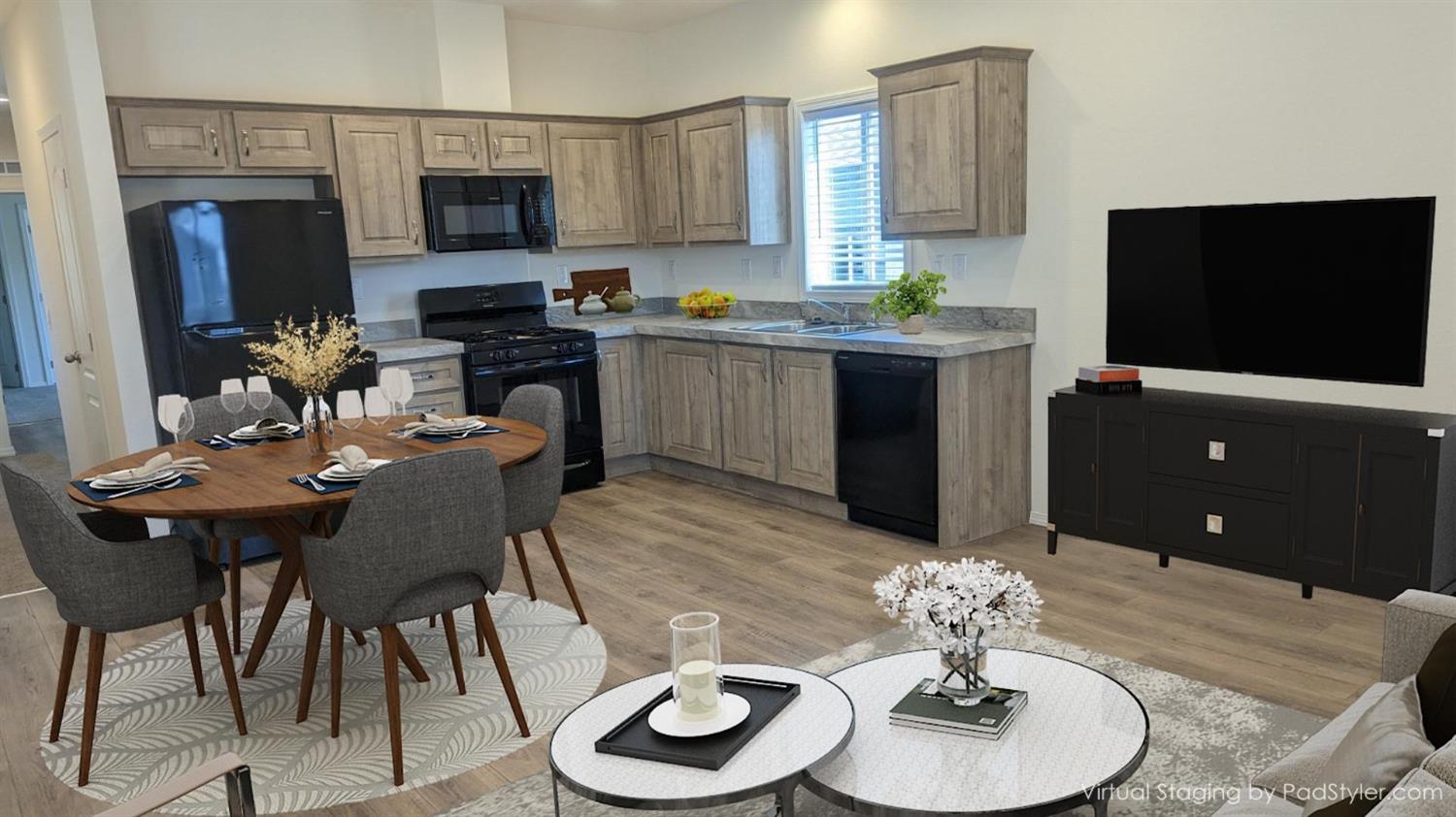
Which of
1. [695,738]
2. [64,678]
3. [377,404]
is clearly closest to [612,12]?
[377,404]

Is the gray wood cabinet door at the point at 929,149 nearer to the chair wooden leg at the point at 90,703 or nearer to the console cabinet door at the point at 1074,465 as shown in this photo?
the console cabinet door at the point at 1074,465

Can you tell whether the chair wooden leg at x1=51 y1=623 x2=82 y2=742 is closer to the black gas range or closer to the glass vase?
the glass vase

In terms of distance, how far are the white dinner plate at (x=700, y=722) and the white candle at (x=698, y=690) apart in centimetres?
2

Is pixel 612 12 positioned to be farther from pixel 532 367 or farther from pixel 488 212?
pixel 532 367

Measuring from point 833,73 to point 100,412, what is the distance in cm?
420

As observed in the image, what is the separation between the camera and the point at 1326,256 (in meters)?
3.59

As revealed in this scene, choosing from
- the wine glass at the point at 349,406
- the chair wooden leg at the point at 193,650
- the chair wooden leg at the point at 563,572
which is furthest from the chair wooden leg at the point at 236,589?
the chair wooden leg at the point at 563,572

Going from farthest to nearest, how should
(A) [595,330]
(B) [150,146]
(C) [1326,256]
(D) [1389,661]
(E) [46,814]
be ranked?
(A) [595,330] → (B) [150,146] → (C) [1326,256] → (E) [46,814] → (D) [1389,661]

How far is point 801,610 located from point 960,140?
2186 millimetres

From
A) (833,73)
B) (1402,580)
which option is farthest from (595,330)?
(1402,580)

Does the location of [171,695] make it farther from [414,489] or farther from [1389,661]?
[1389,661]

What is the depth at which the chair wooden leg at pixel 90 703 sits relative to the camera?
9.34 ft

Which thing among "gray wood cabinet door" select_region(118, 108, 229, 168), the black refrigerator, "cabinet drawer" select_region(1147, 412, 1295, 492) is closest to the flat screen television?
"cabinet drawer" select_region(1147, 412, 1295, 492)

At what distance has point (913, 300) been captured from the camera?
4859 mm
